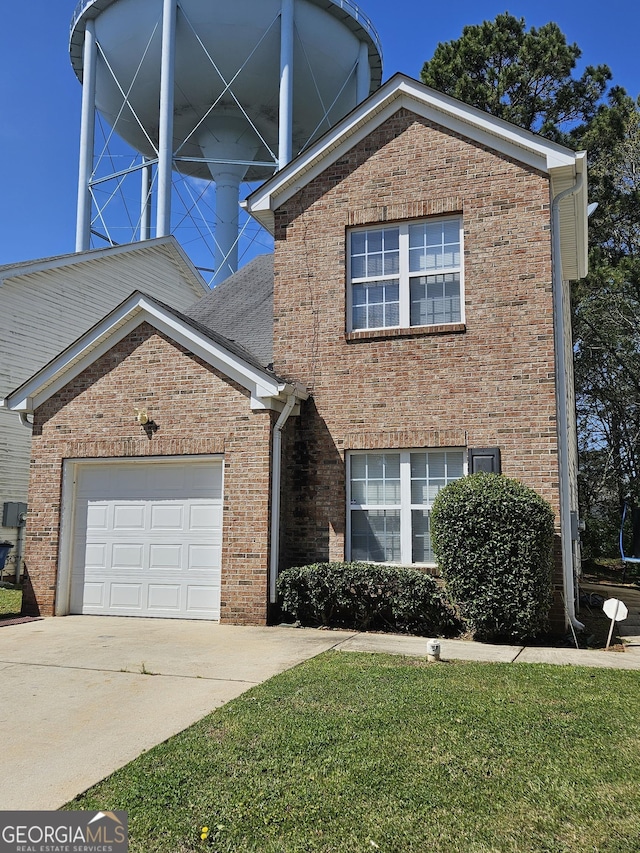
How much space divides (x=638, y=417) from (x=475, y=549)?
1487cm

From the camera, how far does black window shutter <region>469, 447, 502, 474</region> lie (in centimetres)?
974

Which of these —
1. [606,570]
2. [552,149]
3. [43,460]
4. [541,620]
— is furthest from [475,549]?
[606,570]

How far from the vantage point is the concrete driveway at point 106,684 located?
4613mm

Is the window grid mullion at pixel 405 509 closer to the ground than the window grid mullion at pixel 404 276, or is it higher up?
closer to the ground

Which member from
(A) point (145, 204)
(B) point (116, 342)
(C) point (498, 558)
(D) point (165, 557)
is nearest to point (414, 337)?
(C) point (498, 558)

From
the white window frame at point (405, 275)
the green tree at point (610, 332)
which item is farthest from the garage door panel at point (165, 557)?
the green tree at point (610, 332)

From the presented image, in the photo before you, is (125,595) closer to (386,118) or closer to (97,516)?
(97,516)

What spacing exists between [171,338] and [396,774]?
7.87m

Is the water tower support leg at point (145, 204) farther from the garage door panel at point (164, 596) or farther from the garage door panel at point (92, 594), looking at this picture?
the garage door panel at point (164, 596)

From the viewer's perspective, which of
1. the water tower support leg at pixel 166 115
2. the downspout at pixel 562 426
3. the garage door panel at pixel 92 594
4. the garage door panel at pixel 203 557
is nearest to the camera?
the downspout at pixel 562 426

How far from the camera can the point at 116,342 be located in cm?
1122

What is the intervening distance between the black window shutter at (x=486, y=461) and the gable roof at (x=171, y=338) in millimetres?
2729

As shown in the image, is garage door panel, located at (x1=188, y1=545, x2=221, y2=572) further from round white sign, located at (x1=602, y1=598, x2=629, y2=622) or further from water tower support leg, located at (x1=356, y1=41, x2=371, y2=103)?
water tower support leg, located at (x1=356, y1=41, x2=371, y2=103)

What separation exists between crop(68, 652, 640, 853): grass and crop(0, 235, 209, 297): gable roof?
13.1 meters
